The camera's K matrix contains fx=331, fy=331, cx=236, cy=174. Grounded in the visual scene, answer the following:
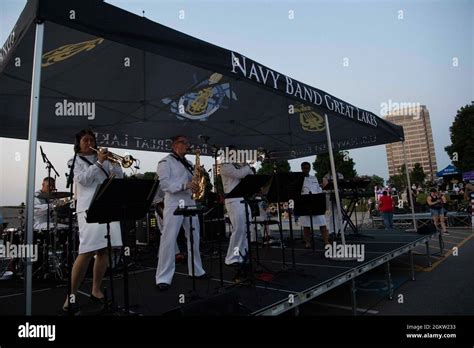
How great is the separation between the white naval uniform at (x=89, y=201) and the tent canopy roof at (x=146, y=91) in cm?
141

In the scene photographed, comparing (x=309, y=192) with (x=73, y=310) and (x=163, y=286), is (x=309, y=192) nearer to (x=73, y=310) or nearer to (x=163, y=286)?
(x=163, y=286)

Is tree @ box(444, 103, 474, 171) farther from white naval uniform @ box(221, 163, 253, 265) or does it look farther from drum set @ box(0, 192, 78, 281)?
drum set @ box(0, 192, 78, 281)

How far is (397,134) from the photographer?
875 cm

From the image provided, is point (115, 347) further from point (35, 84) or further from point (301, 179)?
point (301, 179)

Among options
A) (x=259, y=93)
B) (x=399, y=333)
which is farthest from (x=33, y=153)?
(x=259, y=93)

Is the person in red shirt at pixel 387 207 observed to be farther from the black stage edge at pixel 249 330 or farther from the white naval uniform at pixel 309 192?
the black stage edge at pixel 249 330

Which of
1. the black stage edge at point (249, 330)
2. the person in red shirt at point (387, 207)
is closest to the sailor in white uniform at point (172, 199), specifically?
the black stage edge at point (249, 330)

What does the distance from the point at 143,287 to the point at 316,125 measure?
7.13 meters

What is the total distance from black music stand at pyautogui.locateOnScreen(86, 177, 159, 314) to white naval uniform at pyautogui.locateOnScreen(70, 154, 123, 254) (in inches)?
23.6

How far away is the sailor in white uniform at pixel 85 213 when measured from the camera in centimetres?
A: 373

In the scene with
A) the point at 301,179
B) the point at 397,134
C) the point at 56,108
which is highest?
the point at 56,108

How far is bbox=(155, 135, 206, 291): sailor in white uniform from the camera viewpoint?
4562mm

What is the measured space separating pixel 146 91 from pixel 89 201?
3599 mm

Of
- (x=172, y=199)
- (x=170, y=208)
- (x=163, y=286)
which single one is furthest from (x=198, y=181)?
(x=163, y=286)
